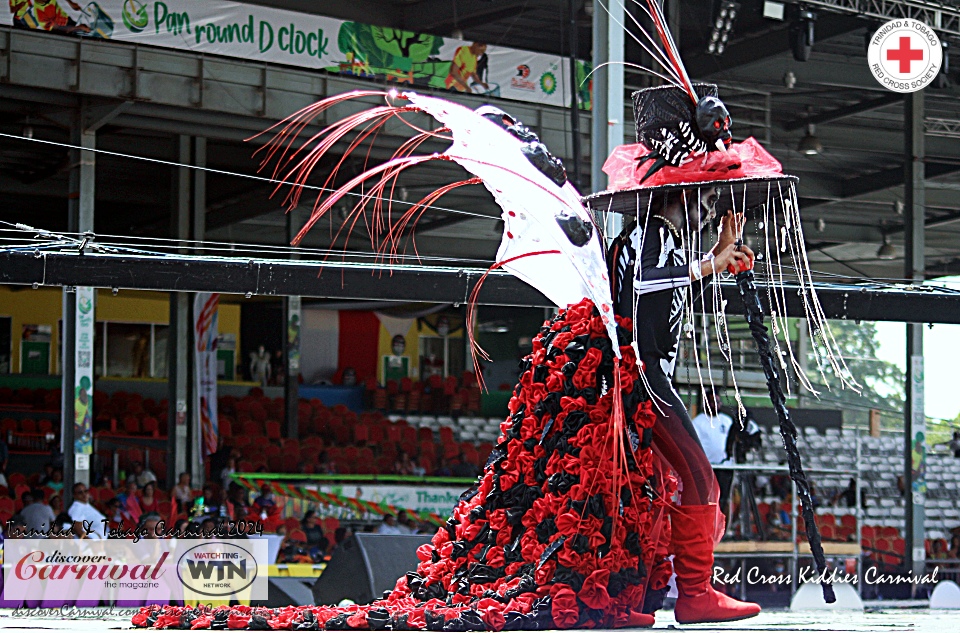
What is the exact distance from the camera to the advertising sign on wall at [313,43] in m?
12.2

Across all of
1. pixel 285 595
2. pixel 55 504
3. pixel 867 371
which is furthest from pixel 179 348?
pixel 867 371

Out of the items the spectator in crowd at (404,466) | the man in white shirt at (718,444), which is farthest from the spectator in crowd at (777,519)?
the spectator in crowd at (404,466)

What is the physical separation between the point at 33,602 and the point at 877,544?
43.9 feet

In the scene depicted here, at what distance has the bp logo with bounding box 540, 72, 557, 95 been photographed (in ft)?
47.6

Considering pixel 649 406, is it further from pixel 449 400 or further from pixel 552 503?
pixel 449 400

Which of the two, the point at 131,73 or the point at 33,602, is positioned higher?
the point at 131,73

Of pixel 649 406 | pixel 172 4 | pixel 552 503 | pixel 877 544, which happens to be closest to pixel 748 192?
pixel 649 406

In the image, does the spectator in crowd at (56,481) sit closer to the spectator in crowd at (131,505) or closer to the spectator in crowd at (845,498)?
the spectator in crowd at (131,505)

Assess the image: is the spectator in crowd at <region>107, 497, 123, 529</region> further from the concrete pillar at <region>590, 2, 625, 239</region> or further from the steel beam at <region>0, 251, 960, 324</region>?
the concrete pillar at <region>590, 2, 625, 239</region>

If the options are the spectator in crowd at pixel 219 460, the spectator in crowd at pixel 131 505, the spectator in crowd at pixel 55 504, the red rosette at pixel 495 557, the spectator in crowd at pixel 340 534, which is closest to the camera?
the red rosette at pixel 495 557

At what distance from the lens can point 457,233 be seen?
77.6 feet

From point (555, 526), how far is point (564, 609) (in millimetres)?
349

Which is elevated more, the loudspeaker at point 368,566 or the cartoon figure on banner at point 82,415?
the cartoon figure on banner at point 82,415

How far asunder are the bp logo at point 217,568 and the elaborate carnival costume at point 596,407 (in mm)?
2327
